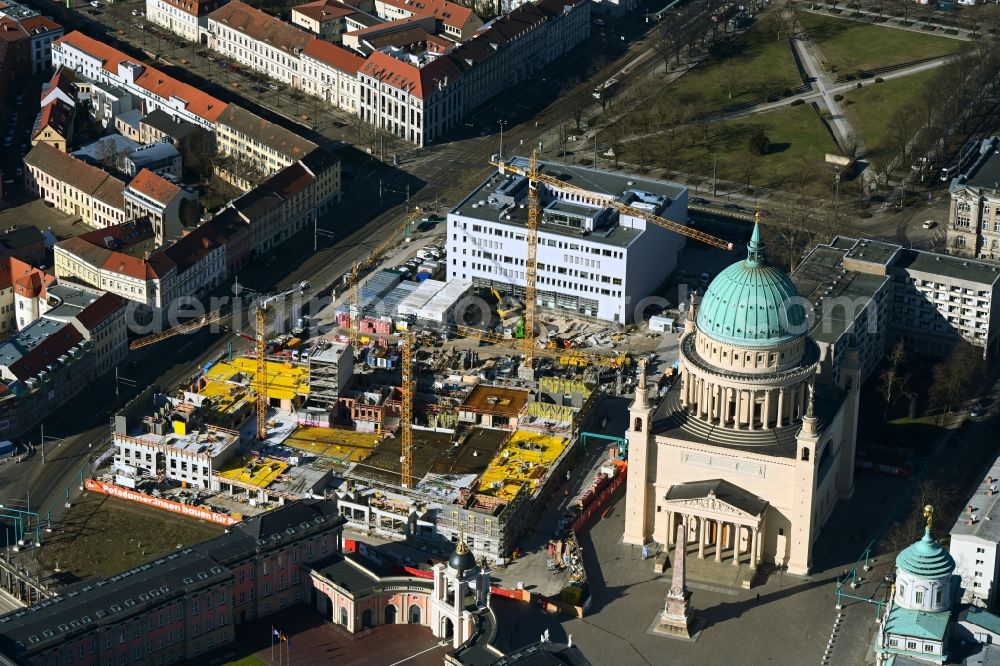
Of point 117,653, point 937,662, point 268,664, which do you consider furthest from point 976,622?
point 117,653

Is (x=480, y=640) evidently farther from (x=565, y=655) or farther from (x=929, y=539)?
(x=929, y=539)

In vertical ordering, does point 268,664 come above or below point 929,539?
below

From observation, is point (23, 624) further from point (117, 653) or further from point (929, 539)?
point (929, 539)

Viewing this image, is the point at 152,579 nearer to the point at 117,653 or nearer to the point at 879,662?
the point at 117,653

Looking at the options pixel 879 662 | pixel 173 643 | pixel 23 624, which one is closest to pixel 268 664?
pixel 173 643
